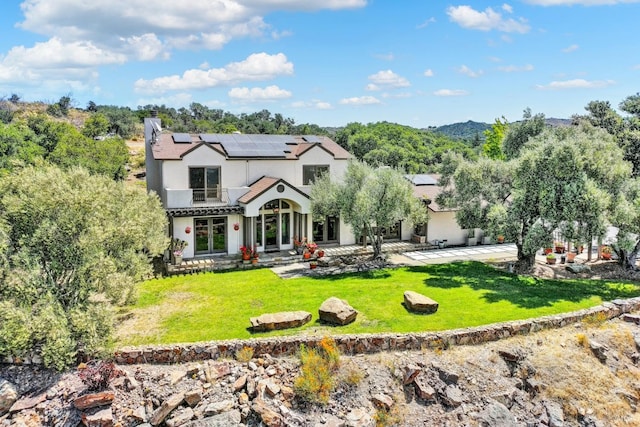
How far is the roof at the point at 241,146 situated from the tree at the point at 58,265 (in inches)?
446

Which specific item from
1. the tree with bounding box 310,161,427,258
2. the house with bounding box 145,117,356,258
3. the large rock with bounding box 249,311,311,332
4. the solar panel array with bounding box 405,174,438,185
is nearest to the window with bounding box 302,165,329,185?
the house with bounding box 145,117,356,258

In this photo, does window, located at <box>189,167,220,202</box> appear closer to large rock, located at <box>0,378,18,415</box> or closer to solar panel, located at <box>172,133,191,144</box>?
solar panel, located at <box>172,133,191,144</box>

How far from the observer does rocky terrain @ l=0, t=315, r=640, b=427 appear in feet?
47.0

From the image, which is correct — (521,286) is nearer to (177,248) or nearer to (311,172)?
(311,172)

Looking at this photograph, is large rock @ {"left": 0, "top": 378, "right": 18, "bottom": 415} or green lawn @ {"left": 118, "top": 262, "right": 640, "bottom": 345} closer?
large rock @ {"left": 0, "top": 378, "right": 18, "bottom": 415}

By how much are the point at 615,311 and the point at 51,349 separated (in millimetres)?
23103

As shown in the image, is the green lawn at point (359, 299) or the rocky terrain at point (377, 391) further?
the green lawn at point (359, 299)

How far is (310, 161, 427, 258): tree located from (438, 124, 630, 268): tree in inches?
Result: 141

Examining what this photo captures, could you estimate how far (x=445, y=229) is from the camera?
109ft

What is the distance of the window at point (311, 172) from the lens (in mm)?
31641

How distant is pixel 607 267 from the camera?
28.5 metres

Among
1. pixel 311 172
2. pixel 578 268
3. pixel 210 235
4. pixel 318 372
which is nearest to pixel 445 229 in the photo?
pixel 578 268

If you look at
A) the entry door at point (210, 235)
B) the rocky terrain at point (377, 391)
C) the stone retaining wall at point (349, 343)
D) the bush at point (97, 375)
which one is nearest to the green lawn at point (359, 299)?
the stone retaining wall at point (349, 343)

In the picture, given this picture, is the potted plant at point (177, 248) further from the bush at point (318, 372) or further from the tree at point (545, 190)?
the tree at point (545, 190)
